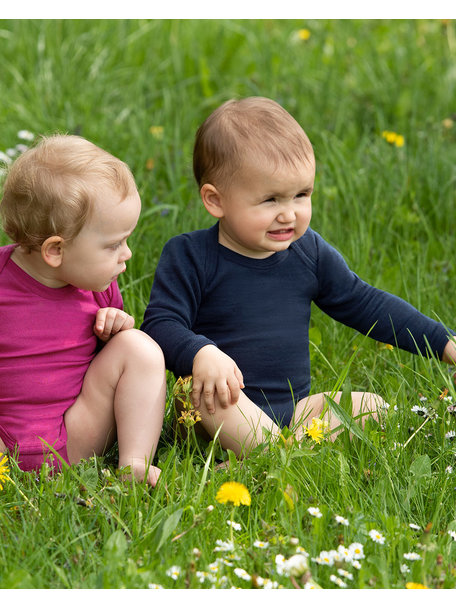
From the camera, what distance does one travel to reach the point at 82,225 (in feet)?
7.20

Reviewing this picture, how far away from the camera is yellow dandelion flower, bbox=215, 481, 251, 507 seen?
191 cm

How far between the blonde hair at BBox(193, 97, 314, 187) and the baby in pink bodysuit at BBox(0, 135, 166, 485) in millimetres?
231

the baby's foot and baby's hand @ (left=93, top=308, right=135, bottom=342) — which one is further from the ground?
baby's hand @ (left=93, top=308, right=135, bottom=342)

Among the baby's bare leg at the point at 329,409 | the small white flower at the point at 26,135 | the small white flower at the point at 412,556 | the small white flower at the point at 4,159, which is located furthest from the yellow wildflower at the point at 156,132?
the small white flower at the point at 412,556

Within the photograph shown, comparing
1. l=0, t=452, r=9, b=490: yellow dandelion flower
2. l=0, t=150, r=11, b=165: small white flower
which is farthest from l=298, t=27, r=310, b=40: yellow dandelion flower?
l=0, t=452, r=9, b=490: yellow dandelion flower

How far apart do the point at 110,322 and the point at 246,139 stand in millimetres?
619

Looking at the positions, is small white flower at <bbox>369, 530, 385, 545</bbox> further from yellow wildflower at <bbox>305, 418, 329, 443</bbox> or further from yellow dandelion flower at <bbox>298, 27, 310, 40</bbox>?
yellow dandelion flower at <bbox>298, 27, 310, 40</bbox>

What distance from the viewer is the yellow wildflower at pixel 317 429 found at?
225 centimetres

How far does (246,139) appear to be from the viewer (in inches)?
89.3

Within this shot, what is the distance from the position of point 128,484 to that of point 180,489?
0.13 metres

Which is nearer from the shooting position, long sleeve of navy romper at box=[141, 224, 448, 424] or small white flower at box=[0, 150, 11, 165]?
long sleeve of navy romper at box=[141, 224, 448, 424]

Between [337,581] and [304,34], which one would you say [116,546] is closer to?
[337,581]

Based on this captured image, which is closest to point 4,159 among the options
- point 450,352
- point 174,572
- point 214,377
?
point 214,377

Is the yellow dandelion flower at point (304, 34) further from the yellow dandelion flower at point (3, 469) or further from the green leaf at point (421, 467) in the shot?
the yellow dandelion flower at point (3, 469)
